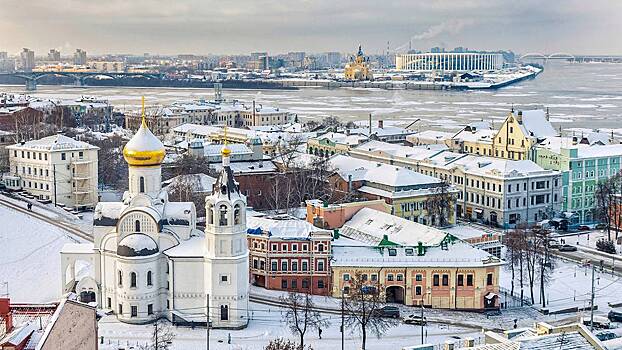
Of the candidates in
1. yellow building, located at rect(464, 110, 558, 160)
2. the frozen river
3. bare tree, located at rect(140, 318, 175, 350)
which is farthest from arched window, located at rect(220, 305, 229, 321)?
the frozen river

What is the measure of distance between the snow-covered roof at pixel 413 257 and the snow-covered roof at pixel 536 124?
808 inches

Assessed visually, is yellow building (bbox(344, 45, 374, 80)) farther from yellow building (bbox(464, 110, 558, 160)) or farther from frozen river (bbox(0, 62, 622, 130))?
yellow building (bbox(464, 110, 558, 160))

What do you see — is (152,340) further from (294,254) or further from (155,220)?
(294,254)

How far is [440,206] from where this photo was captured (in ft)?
112

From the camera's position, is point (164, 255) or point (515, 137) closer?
point (164, 255)

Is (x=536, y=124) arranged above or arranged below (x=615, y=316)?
above

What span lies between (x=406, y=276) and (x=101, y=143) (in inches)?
1048

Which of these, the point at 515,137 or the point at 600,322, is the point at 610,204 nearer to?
the point at 515,137

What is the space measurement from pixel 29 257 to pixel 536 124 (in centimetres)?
2747

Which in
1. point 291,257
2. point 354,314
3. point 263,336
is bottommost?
point 263,336

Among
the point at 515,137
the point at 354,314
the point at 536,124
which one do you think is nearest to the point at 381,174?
the point at 515,137

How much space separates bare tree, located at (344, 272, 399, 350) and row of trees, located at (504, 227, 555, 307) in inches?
183

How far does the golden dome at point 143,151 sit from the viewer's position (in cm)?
2344

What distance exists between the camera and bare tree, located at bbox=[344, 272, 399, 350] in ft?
69.5
